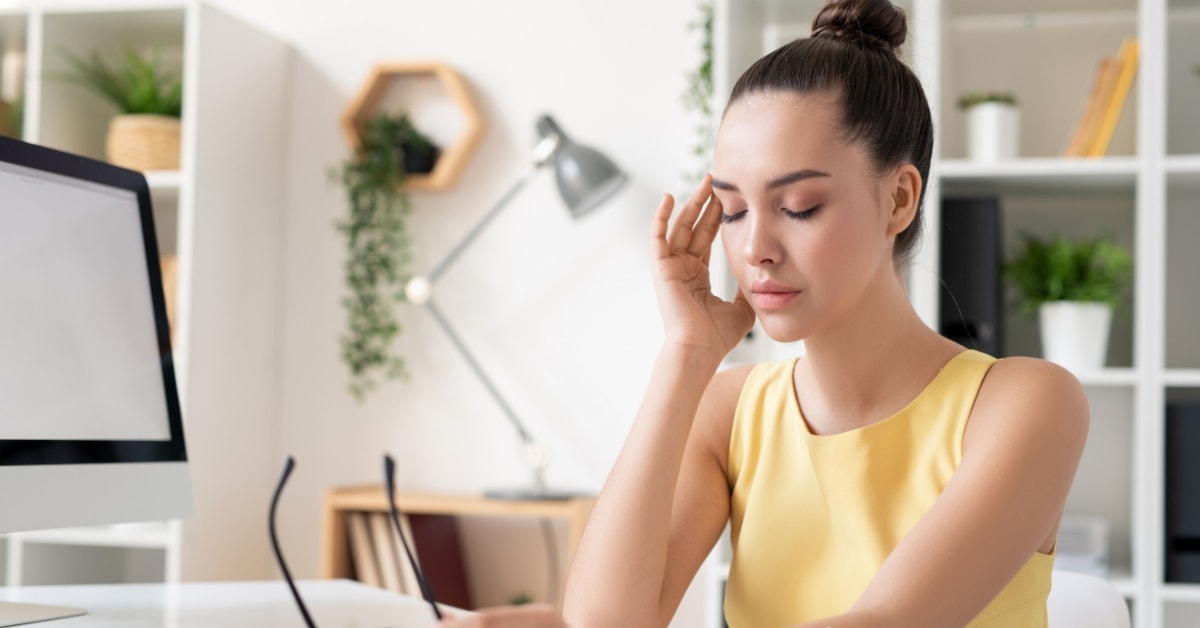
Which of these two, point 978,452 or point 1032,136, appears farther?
point 1032,136

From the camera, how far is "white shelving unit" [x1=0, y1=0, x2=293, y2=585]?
2705mm

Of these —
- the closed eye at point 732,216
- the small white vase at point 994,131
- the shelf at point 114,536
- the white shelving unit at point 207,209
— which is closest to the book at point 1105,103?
the small white vase at point 994,131

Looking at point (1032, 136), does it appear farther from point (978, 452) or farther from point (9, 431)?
point (9, 431)

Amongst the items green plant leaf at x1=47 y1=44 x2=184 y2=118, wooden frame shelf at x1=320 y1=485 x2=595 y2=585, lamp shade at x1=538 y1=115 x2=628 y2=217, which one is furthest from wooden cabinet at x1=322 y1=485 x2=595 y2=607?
green plant leaf at x1=47 y1=44 x2=184 y2=118

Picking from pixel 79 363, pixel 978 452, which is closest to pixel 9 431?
pixel 79 363

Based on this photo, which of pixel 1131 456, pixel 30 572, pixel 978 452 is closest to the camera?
pixel 978 452

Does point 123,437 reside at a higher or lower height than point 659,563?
higher

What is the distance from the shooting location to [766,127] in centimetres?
117

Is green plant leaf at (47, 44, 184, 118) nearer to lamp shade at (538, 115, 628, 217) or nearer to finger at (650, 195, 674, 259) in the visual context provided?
lamp shade at (538, 115, 628, 217)

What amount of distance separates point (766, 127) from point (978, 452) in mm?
370

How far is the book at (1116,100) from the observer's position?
2.27 metres

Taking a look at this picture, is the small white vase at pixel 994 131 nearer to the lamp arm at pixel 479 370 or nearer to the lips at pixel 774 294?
the lamp arm at pixel 479 370

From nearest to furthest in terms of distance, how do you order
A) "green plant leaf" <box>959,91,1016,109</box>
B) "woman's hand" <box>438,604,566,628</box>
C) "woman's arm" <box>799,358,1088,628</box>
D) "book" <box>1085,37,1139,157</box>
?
"woman's hand" <box>438,604,566,628</box> → "woman's arm" <box>799,358,1088,628</box> → "book" <box>1085,37,1139,157</box> → "green plant leaf" <box>959,91,1016,109</box>

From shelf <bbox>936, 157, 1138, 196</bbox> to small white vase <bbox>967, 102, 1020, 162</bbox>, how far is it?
3cm
